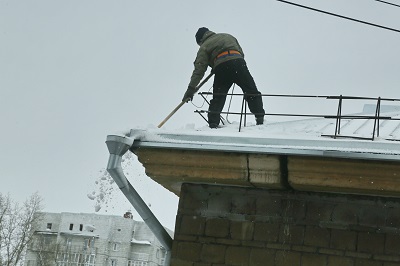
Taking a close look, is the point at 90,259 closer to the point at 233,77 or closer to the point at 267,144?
the point at 233,77

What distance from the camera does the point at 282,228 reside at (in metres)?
4.32

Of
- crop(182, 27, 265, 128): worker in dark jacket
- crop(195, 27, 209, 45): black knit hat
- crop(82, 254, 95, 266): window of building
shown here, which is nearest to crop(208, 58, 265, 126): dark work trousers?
crop(182, 27, 265, 128): worker in dark jacket

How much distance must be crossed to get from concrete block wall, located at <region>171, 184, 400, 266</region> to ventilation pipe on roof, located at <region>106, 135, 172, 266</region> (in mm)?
172

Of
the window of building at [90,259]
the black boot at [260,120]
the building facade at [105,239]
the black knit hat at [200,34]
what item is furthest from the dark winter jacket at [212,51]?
the window of building at [90,259]

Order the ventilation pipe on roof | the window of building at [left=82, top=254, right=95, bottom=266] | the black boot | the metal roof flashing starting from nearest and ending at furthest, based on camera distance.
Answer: the metal roof flashing
the ventilation pipe on roof
the black boot
the window of building at [left=82, top=254, right=95, bottom=266]

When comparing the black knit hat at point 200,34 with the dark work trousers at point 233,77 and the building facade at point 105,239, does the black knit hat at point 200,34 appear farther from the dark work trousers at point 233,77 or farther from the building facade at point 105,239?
the building facade at point 105,239

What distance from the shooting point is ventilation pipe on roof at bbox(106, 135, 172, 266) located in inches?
169

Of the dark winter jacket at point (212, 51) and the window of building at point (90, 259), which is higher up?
the dark winter jacket at point (212, 51)

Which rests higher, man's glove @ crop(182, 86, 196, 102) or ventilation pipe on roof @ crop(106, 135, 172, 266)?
man's glove @ crop(182, 86, 196, 102)

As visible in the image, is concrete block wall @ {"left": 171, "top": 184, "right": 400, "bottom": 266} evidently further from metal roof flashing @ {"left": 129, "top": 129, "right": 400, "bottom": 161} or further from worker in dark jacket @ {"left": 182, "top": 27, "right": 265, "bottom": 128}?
worker in dark jacket @ {"left": 182, "top": 27, "right": 265, "bottom": 128}

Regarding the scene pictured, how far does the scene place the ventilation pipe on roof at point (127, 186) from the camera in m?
4.29

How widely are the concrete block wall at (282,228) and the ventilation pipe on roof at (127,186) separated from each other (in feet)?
0.56

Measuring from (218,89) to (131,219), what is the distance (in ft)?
167

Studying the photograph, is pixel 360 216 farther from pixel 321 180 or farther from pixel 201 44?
pixel 201 44
